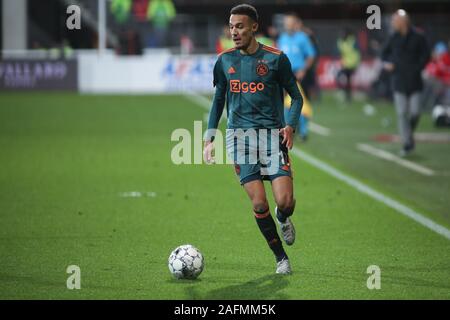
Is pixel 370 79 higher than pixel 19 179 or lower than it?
higher

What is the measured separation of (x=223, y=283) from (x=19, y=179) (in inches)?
289

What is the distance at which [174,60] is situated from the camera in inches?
1437

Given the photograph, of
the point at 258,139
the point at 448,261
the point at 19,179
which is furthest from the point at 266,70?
the point at 19,179

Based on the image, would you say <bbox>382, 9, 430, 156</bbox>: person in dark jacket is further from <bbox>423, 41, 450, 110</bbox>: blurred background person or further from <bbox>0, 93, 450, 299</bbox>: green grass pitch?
<bbox>423, 41, 450, 110</bbox>: blurred background person

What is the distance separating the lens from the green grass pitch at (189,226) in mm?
8094

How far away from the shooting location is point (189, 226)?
433 inches

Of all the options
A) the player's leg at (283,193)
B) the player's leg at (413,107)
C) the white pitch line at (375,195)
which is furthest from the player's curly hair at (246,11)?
the player's leg at (413,107)

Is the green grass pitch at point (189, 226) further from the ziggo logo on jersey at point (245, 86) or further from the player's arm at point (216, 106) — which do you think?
the ziggo logo on jersey at point (245, 86)

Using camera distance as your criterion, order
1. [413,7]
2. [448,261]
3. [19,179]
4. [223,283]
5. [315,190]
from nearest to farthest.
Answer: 1. [223,283]
2. [448,261]
3. [315,190]
4. [19,179]
5. [413,7]

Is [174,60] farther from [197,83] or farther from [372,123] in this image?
[372,123]

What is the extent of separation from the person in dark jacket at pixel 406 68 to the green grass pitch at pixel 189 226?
654 millimetres

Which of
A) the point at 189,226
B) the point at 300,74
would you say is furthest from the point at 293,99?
the point at 300,74

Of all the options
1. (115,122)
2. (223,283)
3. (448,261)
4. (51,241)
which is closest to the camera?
(223,283)

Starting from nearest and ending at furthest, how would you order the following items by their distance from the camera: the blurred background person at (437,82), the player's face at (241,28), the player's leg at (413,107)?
the player's face at (241,28) < the player's leg at (413,107) < the blurred background person at (437,82)
